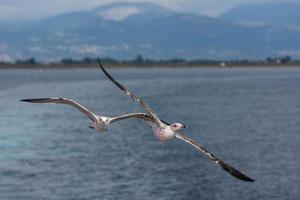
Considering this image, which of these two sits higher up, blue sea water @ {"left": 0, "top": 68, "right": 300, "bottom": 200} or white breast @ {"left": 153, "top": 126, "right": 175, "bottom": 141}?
white breast @ {"left": 153, "top": 126, "right": 175, "bottom": 141}

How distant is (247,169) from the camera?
5672 centimetres

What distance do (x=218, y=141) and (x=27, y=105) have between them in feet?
182

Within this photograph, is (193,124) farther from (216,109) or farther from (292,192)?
(292,192)

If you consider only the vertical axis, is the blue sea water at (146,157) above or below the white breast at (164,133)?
below

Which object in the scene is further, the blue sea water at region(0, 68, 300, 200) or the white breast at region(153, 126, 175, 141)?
the blue sea water at region(0, 68, 300, 200)

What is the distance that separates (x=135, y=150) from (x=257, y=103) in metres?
61.6

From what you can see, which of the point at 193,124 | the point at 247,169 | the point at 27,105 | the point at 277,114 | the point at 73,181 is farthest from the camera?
the point at 27,105

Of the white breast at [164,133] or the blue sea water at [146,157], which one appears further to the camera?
the blue sea water at [146,157]

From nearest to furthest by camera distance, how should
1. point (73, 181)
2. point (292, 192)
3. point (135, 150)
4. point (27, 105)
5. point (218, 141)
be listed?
point (292, 192)
point (73, 181)
point (135, 150)
point (218, 141)
point (27, 105)

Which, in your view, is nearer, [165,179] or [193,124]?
[165,179]

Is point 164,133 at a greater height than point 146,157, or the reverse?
point 164,133

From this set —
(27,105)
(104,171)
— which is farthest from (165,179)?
(27,105)

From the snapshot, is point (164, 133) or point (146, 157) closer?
point (164, 133)

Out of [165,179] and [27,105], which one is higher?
[165,179]
